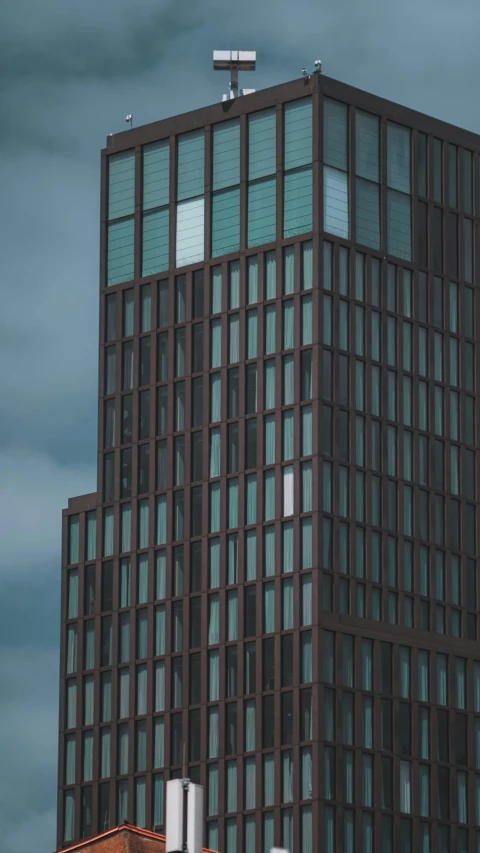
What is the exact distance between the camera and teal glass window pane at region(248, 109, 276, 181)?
18475 centimetres

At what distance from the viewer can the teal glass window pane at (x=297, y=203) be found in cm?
18225

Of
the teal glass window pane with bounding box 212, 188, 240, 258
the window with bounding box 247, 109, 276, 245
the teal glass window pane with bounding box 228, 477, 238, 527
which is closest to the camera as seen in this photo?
the teal glass window pane with bounding box 228, 477, 238, 527

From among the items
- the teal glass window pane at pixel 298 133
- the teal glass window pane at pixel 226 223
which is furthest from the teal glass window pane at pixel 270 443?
the teal glass window pane at pixel 298 133

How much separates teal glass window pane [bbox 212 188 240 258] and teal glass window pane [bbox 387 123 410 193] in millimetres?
10498

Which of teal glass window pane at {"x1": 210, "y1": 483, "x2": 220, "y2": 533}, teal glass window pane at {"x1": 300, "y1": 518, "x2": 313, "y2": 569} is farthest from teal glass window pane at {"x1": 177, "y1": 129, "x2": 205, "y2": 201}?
teal glass window pane at {"x1": 300, "y1": 518, "x2": 313, "y2": 569}

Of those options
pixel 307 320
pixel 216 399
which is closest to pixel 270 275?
pixel 307 320

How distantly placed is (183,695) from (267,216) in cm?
3204

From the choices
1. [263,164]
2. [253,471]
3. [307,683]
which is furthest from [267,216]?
[307,683]

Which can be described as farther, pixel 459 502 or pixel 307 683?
pixel 459 502

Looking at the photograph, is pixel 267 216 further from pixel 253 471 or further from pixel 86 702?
pixel 86 702

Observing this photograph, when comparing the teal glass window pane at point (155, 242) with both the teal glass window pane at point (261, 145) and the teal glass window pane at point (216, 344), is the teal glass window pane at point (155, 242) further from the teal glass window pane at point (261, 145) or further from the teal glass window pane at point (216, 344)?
the teal glass window pane at point (261, 145)

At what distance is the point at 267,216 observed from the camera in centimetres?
18400

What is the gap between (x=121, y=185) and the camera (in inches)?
7648

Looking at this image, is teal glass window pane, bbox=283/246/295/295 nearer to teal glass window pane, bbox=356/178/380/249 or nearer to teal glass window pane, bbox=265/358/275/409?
teal glass window pane, bbox=265/358/275/409
